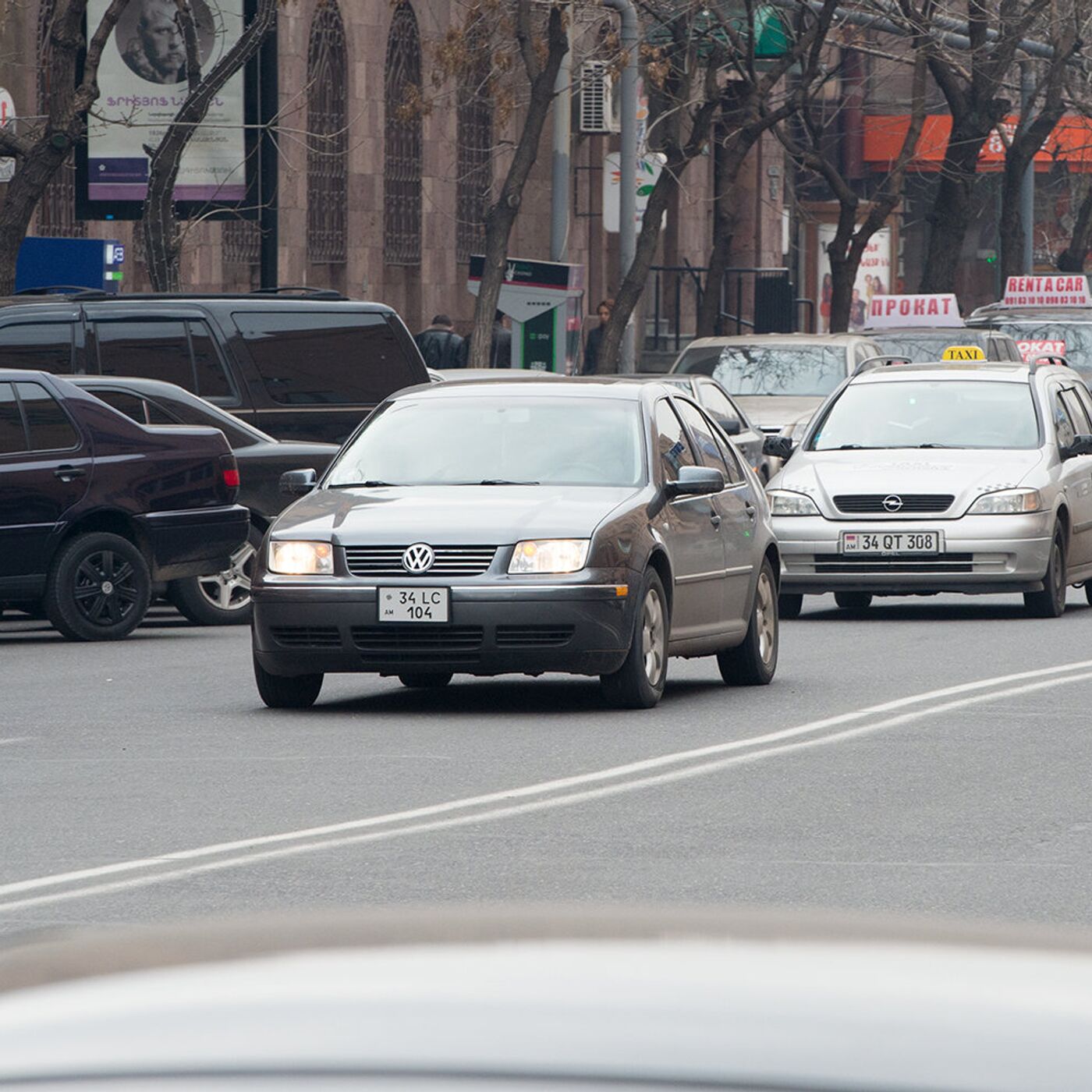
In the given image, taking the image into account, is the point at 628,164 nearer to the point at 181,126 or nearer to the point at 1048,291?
the point at 181,126

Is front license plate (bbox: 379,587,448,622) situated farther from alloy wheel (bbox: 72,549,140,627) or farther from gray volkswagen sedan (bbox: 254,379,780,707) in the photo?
alloy wheel (bbox: 72,549,140,627)

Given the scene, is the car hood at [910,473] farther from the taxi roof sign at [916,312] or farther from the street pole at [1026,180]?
the street pole at [1026,180]

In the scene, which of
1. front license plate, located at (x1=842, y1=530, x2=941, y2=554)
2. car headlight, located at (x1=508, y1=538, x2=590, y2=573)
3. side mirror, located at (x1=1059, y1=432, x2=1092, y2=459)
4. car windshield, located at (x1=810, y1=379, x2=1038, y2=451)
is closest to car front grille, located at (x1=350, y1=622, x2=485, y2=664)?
car headlight, located at (x1=508, y1=538, x2=590, y2=573)

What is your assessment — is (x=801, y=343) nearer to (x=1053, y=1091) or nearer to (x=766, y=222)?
(x=1053, y=1091)

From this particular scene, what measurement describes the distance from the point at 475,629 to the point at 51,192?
20332mm

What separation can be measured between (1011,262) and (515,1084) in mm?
44233

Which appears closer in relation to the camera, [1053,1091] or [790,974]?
[1053,1091]

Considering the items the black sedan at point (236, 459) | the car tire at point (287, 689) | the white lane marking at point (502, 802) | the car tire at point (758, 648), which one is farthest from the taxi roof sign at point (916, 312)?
the car tire at point (287, 689)

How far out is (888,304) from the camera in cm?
3738

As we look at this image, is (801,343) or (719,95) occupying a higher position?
(719,95)

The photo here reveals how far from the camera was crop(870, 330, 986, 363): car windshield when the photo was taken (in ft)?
91.1

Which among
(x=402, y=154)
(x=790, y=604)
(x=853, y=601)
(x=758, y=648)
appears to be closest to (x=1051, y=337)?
(x=402, y=154)

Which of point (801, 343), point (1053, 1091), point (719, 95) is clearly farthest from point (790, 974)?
point (719, 95)

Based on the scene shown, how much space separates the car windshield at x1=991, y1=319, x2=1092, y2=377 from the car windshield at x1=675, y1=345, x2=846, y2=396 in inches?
221
